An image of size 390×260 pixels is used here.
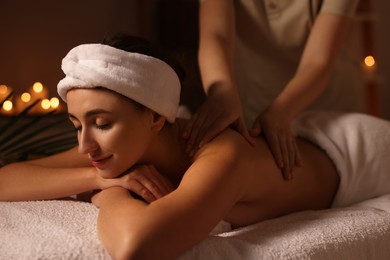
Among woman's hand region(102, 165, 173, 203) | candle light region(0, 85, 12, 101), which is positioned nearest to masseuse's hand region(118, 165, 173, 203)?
woman's hand region(102, 165, 173, 203)

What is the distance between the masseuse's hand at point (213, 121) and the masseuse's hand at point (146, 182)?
0.12 m

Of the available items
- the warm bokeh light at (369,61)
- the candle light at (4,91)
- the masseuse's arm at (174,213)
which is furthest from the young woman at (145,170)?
the warm bokeh light at (369,61)

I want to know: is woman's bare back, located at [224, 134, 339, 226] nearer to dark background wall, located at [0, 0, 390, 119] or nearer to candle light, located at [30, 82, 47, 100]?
dark background wall, located at [0, 0, 390, 119]

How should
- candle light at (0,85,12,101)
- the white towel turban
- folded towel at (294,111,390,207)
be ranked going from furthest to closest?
candle light at (0,85,12,101)
folded towel at (294,111,390,207)
the white towel turban

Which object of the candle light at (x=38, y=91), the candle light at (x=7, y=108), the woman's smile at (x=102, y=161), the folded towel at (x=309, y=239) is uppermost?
the woman's smile at (x=102, y=161)

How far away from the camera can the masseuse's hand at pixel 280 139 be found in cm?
137

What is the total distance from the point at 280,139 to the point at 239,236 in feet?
1.26

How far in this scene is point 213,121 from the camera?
1334mm

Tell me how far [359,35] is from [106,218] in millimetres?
2902

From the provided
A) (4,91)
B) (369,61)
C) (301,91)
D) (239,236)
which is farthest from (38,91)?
(369,61)

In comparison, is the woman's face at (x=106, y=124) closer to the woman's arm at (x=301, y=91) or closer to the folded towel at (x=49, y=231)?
the folded towel at (x=49, y=231)

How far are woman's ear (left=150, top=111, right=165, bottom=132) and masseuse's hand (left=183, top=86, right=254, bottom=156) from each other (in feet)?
0.33

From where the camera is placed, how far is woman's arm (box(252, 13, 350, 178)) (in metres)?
1.40

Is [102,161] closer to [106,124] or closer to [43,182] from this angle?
[106,124]
